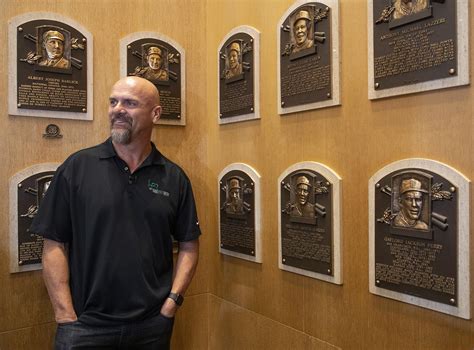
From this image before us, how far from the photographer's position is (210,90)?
102 inches

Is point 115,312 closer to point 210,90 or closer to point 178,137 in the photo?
point 178,137

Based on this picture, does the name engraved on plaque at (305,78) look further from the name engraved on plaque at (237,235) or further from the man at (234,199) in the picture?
the name engraved on plaque at (237,235)

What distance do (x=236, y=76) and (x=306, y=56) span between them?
0.53 meters

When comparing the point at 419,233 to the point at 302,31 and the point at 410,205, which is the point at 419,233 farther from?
the point at 302,31

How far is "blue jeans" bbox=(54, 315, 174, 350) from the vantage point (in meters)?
1.75

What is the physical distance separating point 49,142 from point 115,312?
0.90 meters

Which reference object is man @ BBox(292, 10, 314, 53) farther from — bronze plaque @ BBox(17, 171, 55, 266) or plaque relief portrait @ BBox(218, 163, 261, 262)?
bronze plaque @ BBox(17, 171, 55, 266)

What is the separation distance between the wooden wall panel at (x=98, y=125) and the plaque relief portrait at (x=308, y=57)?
0.69 meters

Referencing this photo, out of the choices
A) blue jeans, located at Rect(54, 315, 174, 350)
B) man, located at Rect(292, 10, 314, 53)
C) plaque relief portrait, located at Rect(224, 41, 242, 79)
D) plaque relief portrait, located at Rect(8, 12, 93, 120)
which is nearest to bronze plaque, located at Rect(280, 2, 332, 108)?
man, located at Rect(292, 10, 314, 53)

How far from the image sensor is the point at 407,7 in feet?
5.01

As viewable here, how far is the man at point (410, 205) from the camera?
1500 millimetres

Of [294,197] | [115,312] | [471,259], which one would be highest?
[294,197]

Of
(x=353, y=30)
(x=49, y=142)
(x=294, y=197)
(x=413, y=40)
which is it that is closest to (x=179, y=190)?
(x=294, y=197)

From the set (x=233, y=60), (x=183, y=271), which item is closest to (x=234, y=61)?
(x=233, y=60)
